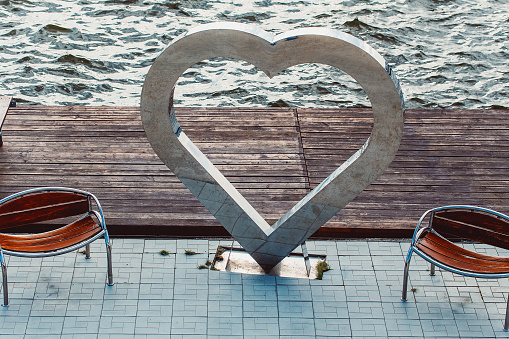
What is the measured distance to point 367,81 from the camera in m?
4.95

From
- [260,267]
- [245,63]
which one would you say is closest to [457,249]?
[260,267]

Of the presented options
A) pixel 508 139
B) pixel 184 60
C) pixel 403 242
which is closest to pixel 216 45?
pixel 184 60

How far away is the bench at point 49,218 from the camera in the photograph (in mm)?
5527

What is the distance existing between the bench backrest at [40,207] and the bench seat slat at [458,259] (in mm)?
3022

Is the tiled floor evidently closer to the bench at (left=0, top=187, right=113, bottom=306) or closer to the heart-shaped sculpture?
the bench at (left=0, top=187, right=113, bottom=306)

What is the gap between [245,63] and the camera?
39.8 ft

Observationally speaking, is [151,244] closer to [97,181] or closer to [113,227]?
[113,227]

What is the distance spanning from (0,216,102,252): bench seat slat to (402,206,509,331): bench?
8.99 ft

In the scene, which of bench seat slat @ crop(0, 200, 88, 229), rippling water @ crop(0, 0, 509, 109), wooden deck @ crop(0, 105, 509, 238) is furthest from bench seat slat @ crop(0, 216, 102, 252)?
rippling water @ crop(0, 0, 509, 109)

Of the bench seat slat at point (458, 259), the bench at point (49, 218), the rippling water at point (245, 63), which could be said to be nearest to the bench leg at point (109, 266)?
the bench at point (49, 218)

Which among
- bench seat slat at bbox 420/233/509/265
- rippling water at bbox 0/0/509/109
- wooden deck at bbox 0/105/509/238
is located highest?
bench seat slat at bbox 420/233/509/265

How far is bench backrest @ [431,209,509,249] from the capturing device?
5.66 m

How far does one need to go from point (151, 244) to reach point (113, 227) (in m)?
0.46

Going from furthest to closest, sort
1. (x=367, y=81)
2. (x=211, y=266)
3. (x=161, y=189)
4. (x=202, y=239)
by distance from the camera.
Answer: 1. (x=161, y=189)
2. (x=202, y=239)
3. (x=211, y=266)
4. (x=367, y=81)
